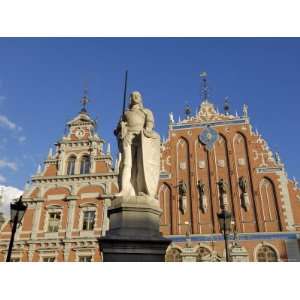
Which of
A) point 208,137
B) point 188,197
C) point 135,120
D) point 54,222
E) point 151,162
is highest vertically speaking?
point 208,137

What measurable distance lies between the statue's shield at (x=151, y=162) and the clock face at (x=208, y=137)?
1521cm

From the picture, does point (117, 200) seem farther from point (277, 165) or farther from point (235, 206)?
point (277, 165)

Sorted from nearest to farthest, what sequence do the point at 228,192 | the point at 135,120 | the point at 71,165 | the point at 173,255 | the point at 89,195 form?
the point at 135,120
the point at 173,255
the point at 228,192
the point at 89,195
the point at 71,165

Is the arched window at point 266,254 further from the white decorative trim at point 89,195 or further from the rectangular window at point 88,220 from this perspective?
the white decorative trim at point 89,195

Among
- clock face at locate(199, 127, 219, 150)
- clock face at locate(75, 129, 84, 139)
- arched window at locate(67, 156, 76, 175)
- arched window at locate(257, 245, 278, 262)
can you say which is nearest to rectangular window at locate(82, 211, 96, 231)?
arched window at locate(67, 156, 76, 175)

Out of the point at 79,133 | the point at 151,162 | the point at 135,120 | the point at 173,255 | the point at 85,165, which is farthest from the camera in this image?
the point at 79,133

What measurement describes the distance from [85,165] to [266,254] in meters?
12.5

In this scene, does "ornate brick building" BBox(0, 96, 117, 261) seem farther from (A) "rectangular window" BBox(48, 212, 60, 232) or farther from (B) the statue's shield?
(B) the statue's shield

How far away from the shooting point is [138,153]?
5.27 m

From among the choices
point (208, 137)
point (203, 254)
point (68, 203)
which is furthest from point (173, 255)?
point (208, 137)

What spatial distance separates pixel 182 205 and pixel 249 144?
241 inches

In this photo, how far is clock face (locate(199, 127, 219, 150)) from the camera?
20.2 meters

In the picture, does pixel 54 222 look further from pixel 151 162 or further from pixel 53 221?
pixel 151 162

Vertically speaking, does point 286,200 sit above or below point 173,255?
above
